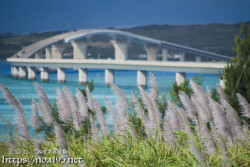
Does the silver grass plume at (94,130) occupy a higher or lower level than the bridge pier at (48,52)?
higher

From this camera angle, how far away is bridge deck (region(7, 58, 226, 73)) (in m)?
75.8

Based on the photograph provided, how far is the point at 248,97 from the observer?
17.1m

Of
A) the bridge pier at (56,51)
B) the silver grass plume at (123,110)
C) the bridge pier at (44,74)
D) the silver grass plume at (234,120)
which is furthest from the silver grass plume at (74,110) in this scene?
the bridge pier at (56,51)

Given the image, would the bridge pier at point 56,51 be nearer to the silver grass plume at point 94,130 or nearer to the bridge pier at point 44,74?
the bridge pier at point 44,74

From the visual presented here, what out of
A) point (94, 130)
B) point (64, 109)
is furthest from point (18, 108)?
point (94, 130)

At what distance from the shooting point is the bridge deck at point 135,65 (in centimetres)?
7581

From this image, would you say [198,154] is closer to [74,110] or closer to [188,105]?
[188,105]

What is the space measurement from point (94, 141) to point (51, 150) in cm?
66

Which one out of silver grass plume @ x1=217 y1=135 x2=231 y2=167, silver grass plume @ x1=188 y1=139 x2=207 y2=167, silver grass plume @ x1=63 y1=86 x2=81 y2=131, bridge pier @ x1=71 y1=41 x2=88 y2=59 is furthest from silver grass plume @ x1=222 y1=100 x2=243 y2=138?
bridge pier @ x1=71 y1=41 x2=88 y2=59

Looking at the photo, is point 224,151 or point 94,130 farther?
point 94,130

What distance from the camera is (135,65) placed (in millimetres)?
88812

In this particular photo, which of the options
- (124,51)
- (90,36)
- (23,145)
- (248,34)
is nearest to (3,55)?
(90,36)

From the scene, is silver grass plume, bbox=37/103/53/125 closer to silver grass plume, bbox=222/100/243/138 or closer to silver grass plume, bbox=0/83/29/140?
silver grass plume, bbox=0/83/29/140

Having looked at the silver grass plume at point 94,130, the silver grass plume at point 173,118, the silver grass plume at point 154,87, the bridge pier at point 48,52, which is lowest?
the bridge pier at point 48,52
